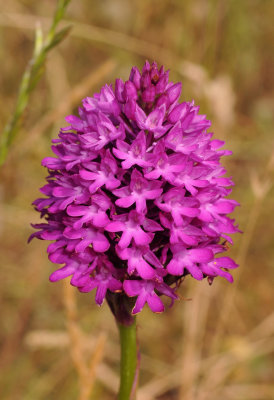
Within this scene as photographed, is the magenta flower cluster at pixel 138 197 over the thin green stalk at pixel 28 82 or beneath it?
beneath

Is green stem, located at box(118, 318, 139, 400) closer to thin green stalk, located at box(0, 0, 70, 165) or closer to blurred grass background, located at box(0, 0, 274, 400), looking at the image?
blurred grass background, located at box(0, 0, 274, 400)

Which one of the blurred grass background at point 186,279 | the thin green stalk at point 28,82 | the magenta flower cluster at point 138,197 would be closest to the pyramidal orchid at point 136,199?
the magenta flower cluster at point 138,197

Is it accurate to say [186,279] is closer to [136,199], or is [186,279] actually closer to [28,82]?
[28,82]

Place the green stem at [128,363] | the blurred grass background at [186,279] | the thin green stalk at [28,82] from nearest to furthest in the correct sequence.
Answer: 1. the green stem at [128,363]
2. the thin green stalk at [28,82]
3. the blurred grass background at [186,279]

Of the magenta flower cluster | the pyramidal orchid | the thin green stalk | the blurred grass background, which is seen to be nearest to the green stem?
the pyramidal orchid

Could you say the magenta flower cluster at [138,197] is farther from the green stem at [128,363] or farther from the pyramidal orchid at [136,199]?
the green stem at [128,363]

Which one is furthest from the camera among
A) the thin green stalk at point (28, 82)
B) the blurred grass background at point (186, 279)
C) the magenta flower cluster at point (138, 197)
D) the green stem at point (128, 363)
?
the blurred grass background at point (186, 279)

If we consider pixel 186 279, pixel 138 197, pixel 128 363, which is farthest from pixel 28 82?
pixel 186 279
